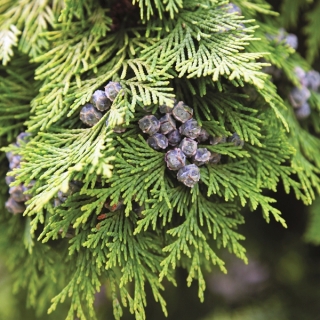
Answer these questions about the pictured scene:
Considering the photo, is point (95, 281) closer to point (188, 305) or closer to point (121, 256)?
point (121, 256)

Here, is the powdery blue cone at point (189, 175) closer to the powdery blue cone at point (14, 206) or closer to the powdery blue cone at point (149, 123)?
the powdery blue cone at point (149, 123)

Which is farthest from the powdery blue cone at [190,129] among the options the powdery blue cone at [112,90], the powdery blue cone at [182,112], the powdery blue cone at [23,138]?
the powdery blue cone at [23,138]

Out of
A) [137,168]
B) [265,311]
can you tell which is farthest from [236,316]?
[137,168]

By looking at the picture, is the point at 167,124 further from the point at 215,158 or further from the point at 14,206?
the point at 14,206

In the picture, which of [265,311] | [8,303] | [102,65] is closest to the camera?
[102,65]

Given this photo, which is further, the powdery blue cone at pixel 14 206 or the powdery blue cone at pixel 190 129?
the powdery blue cone at pixel 14 206

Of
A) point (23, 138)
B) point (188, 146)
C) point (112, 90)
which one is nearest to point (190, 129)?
point (188, 146)

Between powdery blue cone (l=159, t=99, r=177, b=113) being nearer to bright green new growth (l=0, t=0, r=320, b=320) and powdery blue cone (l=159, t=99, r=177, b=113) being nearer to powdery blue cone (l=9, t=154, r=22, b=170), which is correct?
bright green new growth (l=0, t=0, r=320, b=320)
